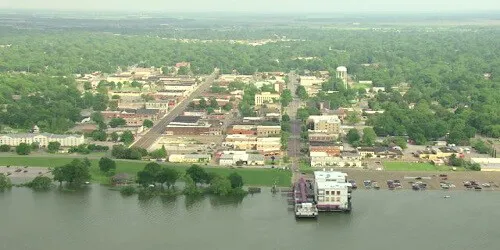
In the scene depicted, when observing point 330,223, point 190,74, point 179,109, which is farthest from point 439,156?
point 190,74

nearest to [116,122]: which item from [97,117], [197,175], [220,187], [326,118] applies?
[97,117]

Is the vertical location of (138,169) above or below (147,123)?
below

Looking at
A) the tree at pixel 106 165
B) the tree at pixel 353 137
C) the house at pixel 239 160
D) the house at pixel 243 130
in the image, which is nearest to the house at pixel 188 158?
the house at pixel 239 160

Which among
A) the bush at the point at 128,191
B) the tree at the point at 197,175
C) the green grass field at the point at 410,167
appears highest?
the tree at the point at 197,175

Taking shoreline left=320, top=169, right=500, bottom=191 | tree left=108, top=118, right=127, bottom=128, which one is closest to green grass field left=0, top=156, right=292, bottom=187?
shoreline left=320, top=169, right=500, bottom=191

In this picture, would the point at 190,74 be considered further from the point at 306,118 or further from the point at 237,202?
the point at 237,202

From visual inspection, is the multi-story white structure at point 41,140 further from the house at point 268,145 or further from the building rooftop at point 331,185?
the building rooftop at point 331,185

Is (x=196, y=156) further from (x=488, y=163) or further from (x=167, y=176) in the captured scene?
(x=488, y=163)

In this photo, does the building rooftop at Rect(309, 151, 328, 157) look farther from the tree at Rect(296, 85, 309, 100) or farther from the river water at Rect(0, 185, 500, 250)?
the tree at Rect(296, 85, 309, 100)
